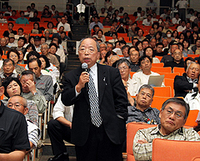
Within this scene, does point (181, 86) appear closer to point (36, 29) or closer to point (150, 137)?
point (150, 137)

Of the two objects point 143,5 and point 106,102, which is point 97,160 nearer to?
point 106,102

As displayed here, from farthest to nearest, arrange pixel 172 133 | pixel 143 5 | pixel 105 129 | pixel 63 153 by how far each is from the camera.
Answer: pixel 143 5
pixel 63 153
pixel 172 133
pixel 105 129

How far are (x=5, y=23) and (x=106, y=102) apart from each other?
30.3 feet

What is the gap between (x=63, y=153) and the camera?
3045mm

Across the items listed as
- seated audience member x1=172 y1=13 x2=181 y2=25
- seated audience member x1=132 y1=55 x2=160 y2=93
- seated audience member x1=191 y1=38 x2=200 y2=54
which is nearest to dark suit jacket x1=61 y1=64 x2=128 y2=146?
seated audience member x1=132 y1=55 x2=160 y2=93

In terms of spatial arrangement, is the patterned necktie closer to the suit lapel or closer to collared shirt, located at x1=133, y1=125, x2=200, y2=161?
the suit lapel

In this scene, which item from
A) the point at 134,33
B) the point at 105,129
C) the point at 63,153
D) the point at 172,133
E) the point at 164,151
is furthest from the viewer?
the point at 134,33

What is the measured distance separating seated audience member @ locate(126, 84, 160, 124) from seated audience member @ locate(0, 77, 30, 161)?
4.41 feet

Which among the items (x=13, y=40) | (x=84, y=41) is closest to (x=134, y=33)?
(x=13, y=40)

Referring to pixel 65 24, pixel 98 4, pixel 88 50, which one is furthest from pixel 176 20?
pixel 88 50

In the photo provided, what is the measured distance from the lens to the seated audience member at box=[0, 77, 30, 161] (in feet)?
6.38

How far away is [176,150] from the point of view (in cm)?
173

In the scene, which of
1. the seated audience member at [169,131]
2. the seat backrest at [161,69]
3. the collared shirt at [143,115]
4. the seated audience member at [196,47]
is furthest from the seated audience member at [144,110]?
the seated audience member at [196,47]

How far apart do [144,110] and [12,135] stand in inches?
62.2
